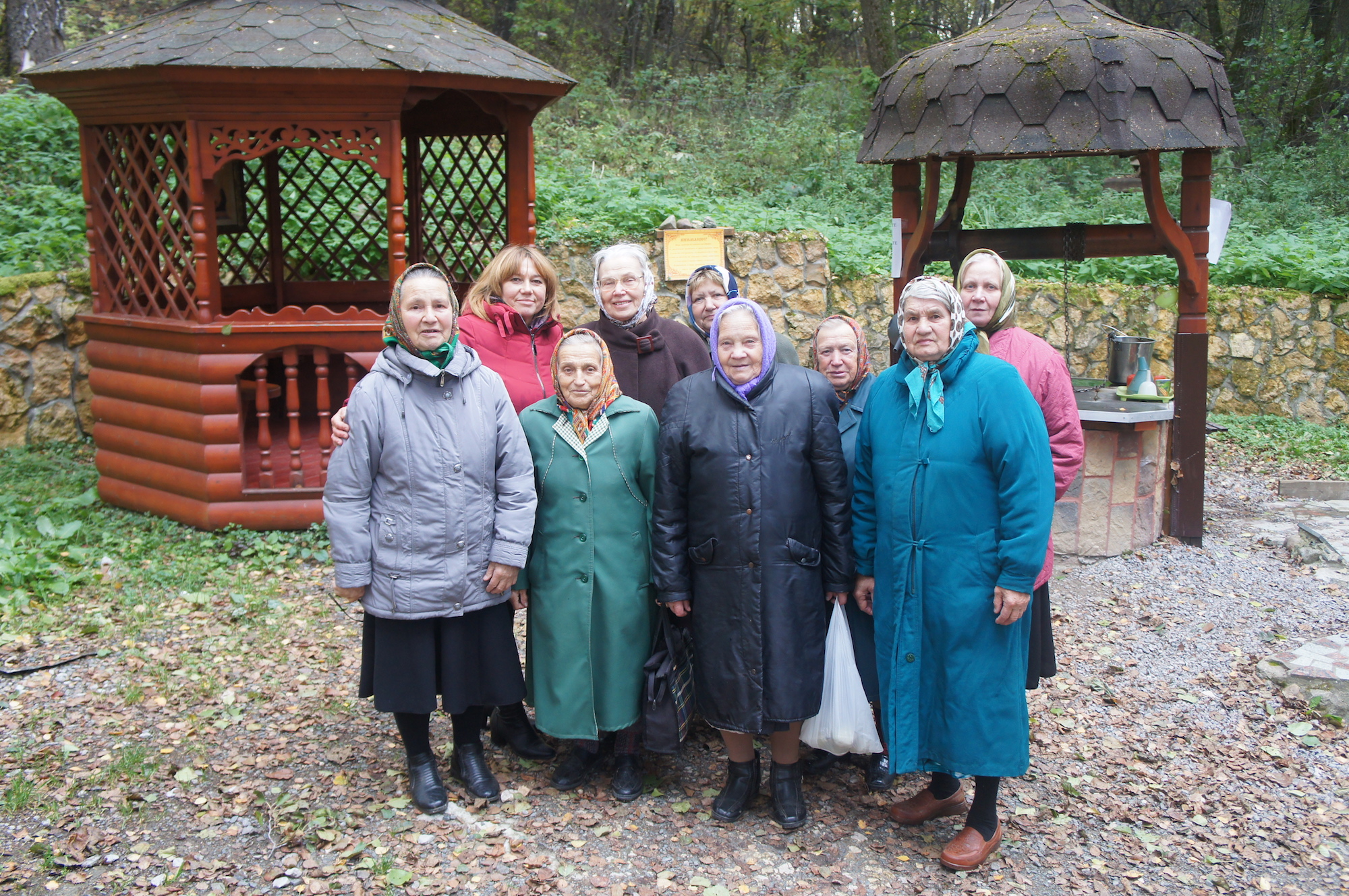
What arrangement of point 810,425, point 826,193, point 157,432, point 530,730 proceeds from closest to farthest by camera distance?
point 810,425 → point 530,730 → point 157,432 → point 826,193

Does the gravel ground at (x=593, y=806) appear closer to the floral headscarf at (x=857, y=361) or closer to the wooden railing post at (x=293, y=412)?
the floral headscarf at (x=857, y=361)

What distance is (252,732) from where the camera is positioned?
3.80 m

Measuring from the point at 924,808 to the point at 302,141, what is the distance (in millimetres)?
4730

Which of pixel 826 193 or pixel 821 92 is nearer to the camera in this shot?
pixel 826 193

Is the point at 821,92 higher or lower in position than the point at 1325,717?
higher

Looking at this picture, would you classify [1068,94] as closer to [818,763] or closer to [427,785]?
[818,763]

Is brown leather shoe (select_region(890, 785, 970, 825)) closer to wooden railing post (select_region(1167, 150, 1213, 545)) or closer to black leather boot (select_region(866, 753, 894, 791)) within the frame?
black leather boot (select_region(866, 753, 894, 791))

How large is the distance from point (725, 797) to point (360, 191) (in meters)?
6.41

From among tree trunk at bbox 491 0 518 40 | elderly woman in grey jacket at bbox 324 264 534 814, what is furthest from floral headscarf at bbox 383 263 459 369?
tree trunk at bbox 491 0 518 40

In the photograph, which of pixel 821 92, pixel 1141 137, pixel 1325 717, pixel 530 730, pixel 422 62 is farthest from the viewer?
pixel 821 92

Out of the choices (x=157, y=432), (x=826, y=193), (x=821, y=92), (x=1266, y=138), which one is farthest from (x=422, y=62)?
(x=1266, y=138)

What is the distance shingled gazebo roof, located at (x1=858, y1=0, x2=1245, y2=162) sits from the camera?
502 cm

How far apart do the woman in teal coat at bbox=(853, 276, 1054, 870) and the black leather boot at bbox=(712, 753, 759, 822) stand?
511mm

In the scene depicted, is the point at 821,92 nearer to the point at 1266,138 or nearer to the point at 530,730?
the point at 1266,138
